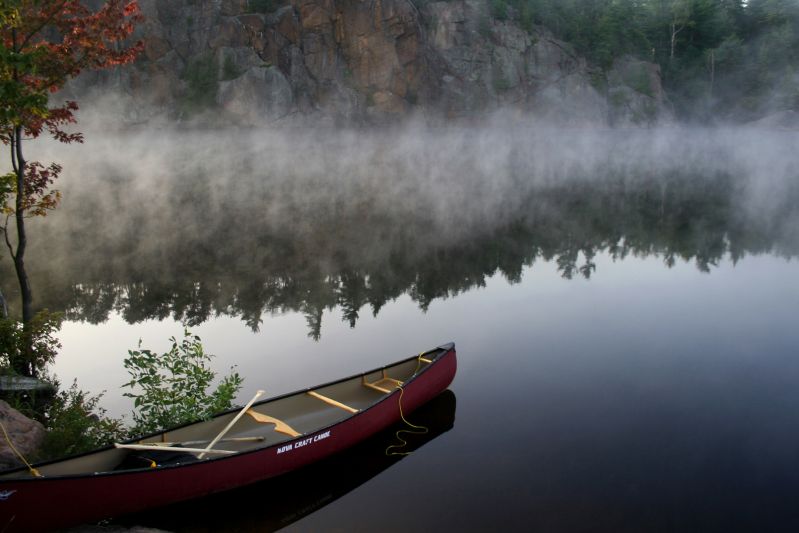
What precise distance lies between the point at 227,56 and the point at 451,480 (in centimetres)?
7089

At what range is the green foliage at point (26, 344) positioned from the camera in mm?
13773

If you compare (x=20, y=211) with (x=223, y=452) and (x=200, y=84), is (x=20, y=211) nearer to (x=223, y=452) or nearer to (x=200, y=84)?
(x=223, y=452)

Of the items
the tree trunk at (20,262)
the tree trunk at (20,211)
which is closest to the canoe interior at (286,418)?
the tree trunk at (20,262)

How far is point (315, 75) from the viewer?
79875mm

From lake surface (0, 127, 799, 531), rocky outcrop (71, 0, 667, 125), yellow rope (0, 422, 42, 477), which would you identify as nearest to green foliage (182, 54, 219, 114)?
rocky outcrop (71, 0, 667, 125)

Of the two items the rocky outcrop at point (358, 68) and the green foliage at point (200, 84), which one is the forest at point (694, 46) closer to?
the rocky outcrop at point (358, 68)

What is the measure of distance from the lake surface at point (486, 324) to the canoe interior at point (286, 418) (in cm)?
88

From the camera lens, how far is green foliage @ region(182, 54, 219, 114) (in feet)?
239

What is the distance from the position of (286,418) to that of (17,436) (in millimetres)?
4688

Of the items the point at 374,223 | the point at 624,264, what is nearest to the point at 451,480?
the point at 624,264

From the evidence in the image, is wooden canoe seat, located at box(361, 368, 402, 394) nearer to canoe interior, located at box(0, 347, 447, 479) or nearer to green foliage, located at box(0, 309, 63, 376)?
canoe interior, located at box(0, 347, 447, 479)

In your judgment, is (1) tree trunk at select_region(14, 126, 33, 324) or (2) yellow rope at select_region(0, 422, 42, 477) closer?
(2) yellow rope at select_region(0, 422, 42, 477)

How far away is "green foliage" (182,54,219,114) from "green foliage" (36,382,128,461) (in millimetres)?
64227

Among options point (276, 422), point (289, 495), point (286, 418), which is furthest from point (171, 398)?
point (289, 495)
